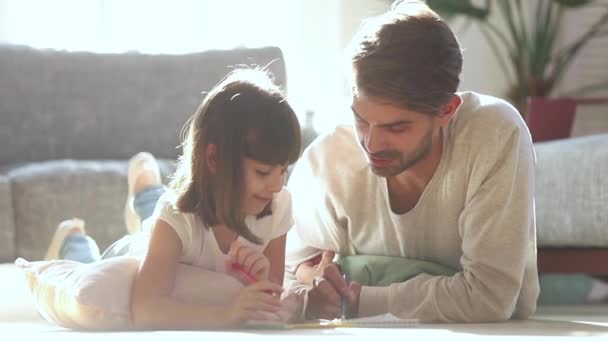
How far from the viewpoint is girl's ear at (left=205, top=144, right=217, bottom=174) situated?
5.04ft

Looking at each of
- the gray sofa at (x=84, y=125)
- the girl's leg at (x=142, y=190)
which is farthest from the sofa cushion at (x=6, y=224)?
the girl's leg at (x=142, y=190)

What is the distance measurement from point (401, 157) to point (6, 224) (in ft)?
5.35

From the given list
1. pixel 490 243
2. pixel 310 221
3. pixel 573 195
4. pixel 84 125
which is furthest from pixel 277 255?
pixel 84 125

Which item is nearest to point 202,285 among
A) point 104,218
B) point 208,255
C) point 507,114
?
point 208,255

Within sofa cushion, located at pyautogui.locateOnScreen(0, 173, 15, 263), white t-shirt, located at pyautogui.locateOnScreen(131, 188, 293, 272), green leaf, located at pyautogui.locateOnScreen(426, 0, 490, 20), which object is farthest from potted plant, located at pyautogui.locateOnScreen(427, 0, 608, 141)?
white t-shirt, located at pyautogui.locateOnScreen(131, 188, 293, 272)

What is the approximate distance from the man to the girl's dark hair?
5.2 inches

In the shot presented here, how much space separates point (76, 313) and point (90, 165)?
155cm

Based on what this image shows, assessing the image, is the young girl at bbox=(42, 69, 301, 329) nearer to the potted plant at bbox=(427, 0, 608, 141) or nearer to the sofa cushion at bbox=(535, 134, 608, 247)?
the sofa cushion at bbox=(535, 134, 608, 247)

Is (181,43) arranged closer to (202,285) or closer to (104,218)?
(104,218)

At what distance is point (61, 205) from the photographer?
2.92m

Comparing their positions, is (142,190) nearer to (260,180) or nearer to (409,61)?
(260,180)

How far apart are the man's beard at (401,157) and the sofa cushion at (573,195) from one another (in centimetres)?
95

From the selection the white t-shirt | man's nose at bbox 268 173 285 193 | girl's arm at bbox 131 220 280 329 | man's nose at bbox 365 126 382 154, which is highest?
man's nose at bbox 365 126 382 154

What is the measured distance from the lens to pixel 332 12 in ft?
13.9
